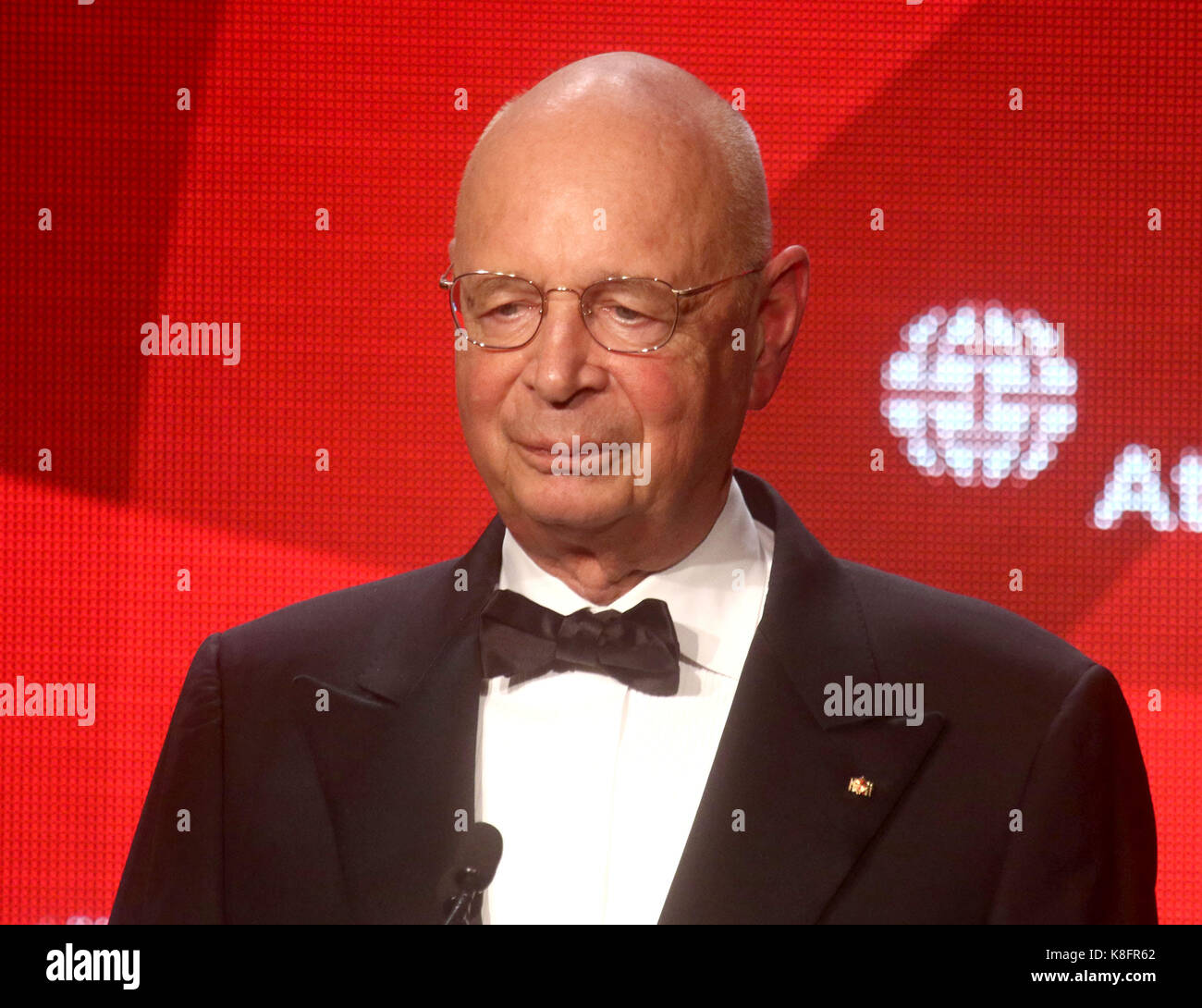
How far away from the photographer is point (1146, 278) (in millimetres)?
2426

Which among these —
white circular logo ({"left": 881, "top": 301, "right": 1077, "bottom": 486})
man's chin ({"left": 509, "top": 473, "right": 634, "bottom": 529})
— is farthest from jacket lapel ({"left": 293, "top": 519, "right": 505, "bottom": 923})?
white circular logo ({"left": 881, "top": 301, "right": 1077, "bottom": 486})

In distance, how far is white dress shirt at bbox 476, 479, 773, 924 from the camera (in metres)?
1.76

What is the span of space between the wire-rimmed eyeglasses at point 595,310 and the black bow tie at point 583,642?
33cm

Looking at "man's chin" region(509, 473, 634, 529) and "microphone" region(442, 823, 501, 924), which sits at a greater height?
"man's chin" region(509, 473, 634, 529)

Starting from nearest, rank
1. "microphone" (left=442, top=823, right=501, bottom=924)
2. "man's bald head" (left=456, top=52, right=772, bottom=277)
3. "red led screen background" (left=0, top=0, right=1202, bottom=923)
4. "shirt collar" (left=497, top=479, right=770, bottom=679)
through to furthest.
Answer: "microphone" (left=442, top=823, right=501, bottom=924), "man's bald head" (left=456, top=52, right=772, bottom=277), "shirt collar" (left=497, top=479, right=770, bottom=679), "red led screen background" (left=0, top=0, right=1202, bottom=923)

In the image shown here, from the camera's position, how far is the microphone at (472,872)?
1.66 m

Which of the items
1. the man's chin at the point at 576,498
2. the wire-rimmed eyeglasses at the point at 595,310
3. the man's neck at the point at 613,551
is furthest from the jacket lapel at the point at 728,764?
the wire-rimmed eyeglasses at the point at 595,310

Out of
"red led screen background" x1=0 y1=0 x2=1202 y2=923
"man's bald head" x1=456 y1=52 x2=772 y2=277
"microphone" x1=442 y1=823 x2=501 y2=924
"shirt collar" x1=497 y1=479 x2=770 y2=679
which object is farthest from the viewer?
"red led screen background" x1=0 y1=0 x2=1202 y2=923

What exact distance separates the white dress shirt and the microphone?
0.21ft

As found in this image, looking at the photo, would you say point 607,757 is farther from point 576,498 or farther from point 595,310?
point 595,310

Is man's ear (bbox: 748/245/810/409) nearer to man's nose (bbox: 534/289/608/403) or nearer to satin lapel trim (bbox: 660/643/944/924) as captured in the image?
man's nose (bbox: 534/289/608/403)

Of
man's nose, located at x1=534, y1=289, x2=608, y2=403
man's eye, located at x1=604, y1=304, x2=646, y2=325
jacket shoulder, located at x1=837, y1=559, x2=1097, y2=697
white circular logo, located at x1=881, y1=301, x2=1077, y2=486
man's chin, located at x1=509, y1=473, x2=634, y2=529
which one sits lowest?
jacket shoulder, located at x1=837, y1=559, x2=1097, y2=697
